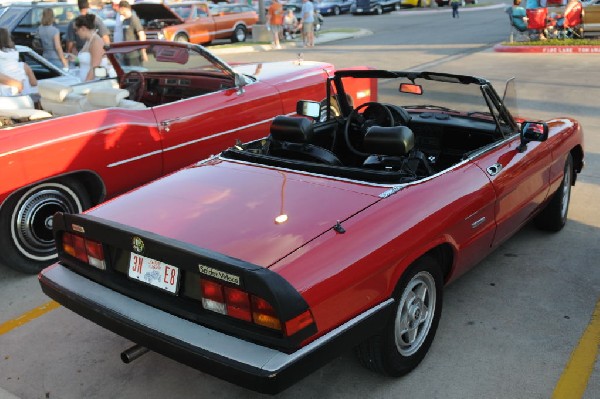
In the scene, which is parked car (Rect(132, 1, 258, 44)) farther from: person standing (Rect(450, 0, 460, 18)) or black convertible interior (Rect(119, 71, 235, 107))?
black convertible interior (Rect(119, 71, 235, 107))

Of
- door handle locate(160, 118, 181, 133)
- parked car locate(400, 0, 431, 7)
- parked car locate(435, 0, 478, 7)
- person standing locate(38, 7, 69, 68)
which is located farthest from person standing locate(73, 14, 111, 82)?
parked car locate(435, 0, 478, 7)

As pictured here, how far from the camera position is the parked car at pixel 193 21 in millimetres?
19203

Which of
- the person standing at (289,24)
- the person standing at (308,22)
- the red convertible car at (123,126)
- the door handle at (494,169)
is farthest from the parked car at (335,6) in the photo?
the door handle at (494,169)

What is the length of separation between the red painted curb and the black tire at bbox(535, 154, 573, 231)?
11.7 m

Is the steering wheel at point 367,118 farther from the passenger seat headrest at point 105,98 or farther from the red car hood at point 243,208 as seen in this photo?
the passenger seat headrest at point 105,98

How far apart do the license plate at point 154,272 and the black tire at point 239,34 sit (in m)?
20.8

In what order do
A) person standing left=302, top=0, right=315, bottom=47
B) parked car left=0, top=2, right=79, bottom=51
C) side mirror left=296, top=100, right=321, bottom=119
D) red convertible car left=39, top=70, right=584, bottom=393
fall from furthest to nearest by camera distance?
1. person standing left=302, top=0, right=315, bottom=47
2. parked car left=0, top=2, right=79, bottom=51
3. side mirror left=296, top=100, right=321, bottom=119
4. red convertible car left=39, top=70, right=584, bottom=393

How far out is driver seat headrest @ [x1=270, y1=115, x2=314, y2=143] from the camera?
147 inches

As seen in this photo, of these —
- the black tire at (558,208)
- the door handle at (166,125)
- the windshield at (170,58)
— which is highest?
the windshield at (170,58)

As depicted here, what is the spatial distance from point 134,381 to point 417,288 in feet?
5.25

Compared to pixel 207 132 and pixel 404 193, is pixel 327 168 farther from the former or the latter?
pixel 207 132

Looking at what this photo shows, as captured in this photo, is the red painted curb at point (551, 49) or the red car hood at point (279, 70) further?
the red painted curb at point (551, 49)

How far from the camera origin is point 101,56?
750cm

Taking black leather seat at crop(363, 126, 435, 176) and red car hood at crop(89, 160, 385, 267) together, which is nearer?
red car hood at crop(89, 160, 385, 267)
